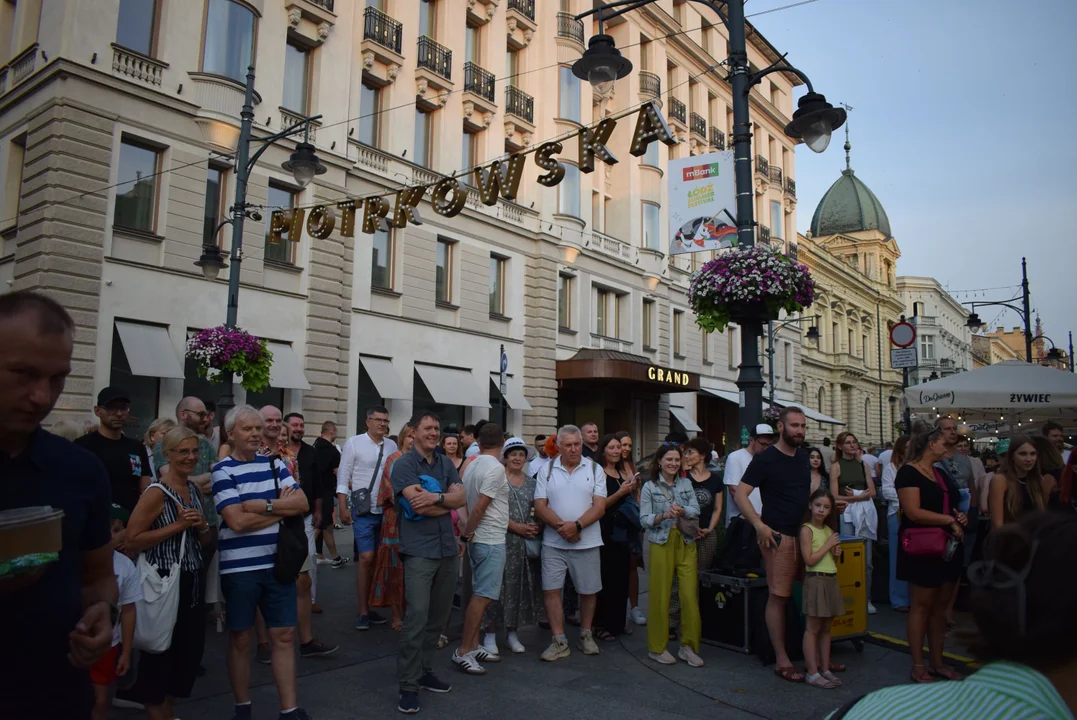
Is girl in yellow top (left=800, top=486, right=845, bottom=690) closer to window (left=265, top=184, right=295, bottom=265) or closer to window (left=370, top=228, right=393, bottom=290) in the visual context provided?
window (left=265, top=184, right=295, bottom=265)

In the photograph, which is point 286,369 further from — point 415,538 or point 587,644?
point 415,538

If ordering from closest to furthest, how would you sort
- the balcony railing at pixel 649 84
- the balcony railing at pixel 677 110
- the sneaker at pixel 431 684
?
the sneaker at pixel 431 684 < the balcony railing at pixel 649 84 < the balcony railing at pixel 677 110

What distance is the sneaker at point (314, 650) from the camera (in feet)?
21.9

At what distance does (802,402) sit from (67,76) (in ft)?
137

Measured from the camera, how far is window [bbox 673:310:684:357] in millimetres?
34406

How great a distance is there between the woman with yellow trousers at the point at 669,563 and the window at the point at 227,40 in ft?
50.5

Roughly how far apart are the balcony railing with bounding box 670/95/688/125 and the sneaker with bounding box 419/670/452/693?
31.0m

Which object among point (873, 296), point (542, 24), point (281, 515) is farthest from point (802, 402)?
point (281, 515)

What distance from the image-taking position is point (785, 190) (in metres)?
42.9

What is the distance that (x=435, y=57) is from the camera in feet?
76.3

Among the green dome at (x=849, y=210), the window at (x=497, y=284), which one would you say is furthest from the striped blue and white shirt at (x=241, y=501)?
the green dome at (x=849, y=210)

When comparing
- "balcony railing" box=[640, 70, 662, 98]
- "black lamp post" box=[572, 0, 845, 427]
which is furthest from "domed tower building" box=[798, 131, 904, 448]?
"black lamp post" box=[572, 0, 845, 427]

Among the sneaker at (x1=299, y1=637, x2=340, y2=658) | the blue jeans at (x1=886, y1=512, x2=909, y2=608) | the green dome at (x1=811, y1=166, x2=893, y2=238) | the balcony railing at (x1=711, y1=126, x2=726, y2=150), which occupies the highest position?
the green dome at (x1=811, y1=166, x2=893, y2=238)

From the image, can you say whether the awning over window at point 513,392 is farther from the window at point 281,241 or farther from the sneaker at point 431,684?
the sneaker at point 431,684
